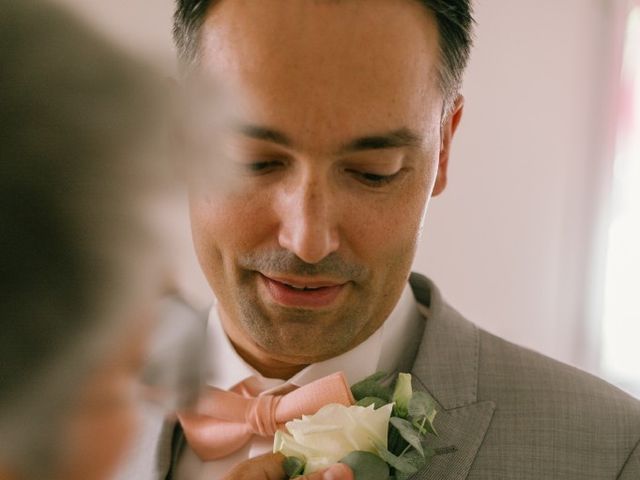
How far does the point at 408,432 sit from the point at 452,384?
38 centimetres

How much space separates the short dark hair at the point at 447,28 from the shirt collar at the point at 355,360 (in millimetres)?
331

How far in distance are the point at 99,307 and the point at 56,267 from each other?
16mm

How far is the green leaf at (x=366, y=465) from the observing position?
74cm

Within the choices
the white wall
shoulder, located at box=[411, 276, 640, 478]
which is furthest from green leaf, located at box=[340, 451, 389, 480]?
the white wall

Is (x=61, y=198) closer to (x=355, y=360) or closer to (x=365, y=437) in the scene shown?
(x=365, y=437)

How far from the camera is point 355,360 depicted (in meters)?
1.19

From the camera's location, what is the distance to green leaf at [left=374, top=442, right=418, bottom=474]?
78 centimetres

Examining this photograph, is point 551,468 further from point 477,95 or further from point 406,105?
point 477,95

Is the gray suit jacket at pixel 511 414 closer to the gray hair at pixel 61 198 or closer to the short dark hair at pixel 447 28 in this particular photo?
the short dark hair at pixel 447 28

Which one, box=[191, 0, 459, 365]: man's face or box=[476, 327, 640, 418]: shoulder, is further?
box=[476, 327, 640, 418]: shoulder

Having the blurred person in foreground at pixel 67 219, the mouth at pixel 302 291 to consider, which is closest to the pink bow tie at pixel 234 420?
the mouth at pixel 302 291

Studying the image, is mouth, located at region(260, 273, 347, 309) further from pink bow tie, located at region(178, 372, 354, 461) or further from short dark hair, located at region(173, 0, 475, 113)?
short dark hair, located at region(173, 0, 475, 113)

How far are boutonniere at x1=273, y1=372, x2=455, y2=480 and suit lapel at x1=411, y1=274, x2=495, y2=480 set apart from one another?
22 centimetres

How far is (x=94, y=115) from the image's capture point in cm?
24
